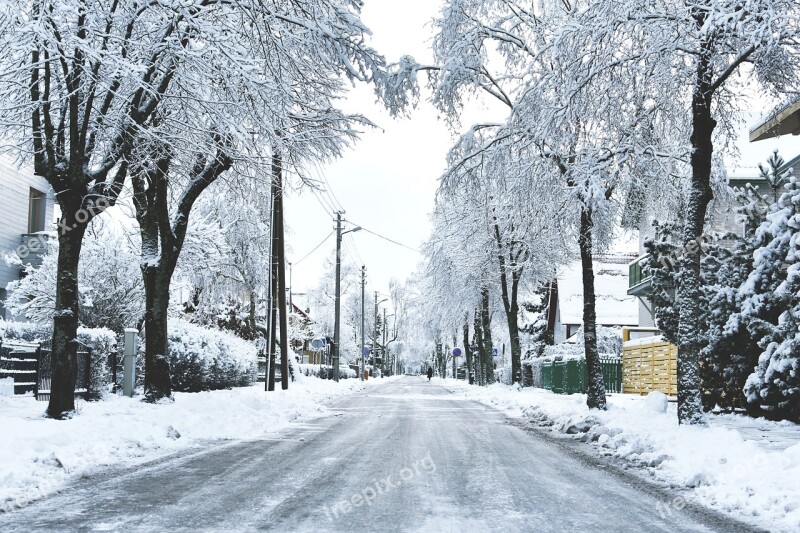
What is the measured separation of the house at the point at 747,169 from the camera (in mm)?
16781

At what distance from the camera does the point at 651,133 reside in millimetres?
15250

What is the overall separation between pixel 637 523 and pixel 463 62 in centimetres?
1161

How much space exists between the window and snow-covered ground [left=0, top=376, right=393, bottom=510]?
15454mm

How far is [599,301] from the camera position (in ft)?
172

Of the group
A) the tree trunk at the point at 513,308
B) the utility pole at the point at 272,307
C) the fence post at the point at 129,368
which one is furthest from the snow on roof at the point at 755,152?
the fence post at the point at 129,368

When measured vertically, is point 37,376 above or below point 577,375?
above

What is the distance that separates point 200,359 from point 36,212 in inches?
493

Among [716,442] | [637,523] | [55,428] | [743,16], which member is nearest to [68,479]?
[55,428]

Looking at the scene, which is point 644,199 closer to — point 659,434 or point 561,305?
point 659,434

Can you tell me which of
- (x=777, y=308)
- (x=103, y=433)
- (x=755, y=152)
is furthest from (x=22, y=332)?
(x=755, y=152)

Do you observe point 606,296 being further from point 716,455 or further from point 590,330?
point 716,455

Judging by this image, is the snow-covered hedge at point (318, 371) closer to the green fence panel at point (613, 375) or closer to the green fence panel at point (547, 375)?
the green fence panel at point (547, 375)

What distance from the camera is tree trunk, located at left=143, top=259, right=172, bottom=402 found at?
15.8 meters

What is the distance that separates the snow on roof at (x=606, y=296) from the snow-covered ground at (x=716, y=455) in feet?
119
